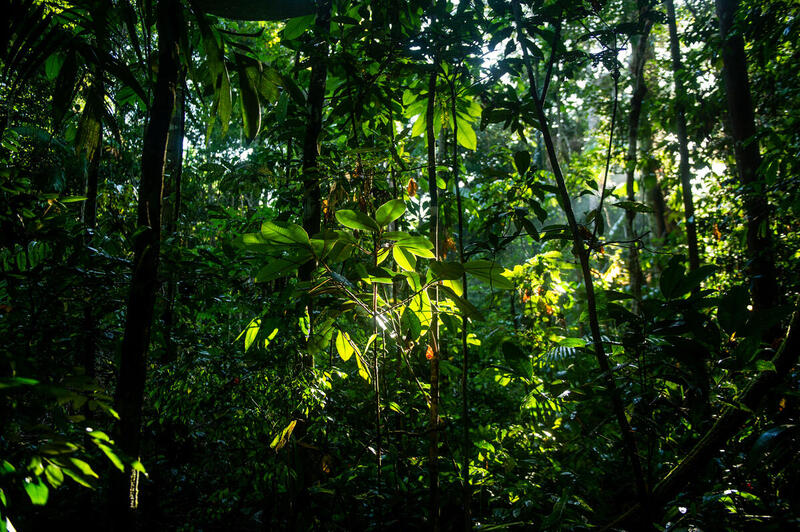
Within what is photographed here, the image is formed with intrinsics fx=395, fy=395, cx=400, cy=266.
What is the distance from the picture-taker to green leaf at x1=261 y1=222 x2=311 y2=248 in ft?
3.25

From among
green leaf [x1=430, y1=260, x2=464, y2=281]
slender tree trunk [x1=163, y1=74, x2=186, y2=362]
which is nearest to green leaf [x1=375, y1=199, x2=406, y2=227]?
green leaf [x1=430, y1=260, x2=464, y2=281]

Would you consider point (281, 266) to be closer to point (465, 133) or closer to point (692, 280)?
point (692, 280)

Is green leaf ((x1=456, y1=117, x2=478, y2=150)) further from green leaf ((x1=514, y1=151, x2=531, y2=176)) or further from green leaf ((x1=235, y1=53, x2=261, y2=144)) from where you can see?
green leaf ((x1=235, y1=53, x2=261, y2=144))

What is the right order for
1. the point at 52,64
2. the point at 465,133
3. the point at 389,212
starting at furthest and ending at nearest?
the point at 465,133, the point at 52,64, the point at 389,212

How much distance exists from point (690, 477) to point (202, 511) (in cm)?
289

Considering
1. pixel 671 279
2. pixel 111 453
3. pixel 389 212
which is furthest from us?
pixel 389 212

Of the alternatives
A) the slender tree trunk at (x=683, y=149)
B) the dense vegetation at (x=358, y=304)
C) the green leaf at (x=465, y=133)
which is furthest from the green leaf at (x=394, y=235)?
the slender tree trunk at (x=683, y=149)

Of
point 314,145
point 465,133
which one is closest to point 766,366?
point 465,133

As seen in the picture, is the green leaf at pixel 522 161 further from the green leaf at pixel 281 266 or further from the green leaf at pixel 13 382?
the green leaf at pixel 13 382

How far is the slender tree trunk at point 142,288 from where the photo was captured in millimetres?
1011

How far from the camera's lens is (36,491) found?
61cm

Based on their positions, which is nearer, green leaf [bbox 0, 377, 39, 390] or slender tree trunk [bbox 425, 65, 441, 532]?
green leaf [bbox 0, 377, 39, 390]

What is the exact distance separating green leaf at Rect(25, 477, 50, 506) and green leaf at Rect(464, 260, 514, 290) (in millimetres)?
921

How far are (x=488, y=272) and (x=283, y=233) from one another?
56 centimetres
